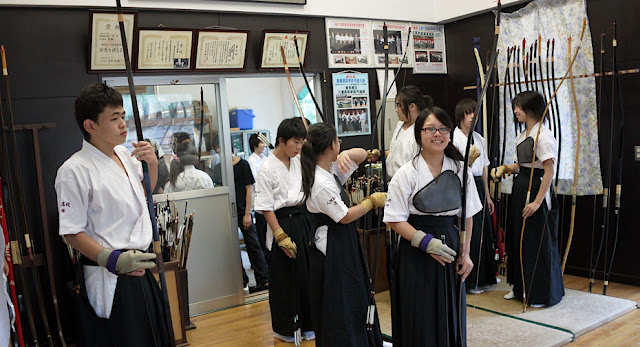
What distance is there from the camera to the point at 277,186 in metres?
3.93

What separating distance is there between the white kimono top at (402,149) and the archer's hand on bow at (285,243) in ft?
3.32

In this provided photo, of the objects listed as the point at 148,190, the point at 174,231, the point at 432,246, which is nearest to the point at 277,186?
the point at 174,231

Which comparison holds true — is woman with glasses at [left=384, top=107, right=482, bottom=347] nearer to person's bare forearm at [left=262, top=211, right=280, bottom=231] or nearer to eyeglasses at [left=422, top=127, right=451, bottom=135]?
eyeglasses at [left=422, top=127, right=451, bottom=135]

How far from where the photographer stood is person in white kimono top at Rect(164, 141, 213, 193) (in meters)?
4.68

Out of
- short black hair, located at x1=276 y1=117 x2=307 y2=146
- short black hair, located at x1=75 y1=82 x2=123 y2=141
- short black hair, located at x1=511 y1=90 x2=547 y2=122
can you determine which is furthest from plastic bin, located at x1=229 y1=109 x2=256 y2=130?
short black hair, located at x1=75 y1=82 x2=123 y2=141

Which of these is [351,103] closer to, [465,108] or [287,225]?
[465,108]

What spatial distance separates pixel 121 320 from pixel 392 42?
430 centimetres

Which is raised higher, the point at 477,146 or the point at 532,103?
the point at 532,103

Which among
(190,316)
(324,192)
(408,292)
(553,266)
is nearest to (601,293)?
(553,266)

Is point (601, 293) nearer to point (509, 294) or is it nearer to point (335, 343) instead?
point (509, 294)

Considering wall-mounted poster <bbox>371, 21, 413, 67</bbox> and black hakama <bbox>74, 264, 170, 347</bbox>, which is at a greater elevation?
wall-mounted poster <bbox>371, 21, 413, 67</bbox>

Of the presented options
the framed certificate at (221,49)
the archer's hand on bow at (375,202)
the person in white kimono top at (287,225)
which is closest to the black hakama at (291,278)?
the person in white kimono top at (287,225)

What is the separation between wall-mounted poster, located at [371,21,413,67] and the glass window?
5.83ft

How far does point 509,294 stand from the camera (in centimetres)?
447
